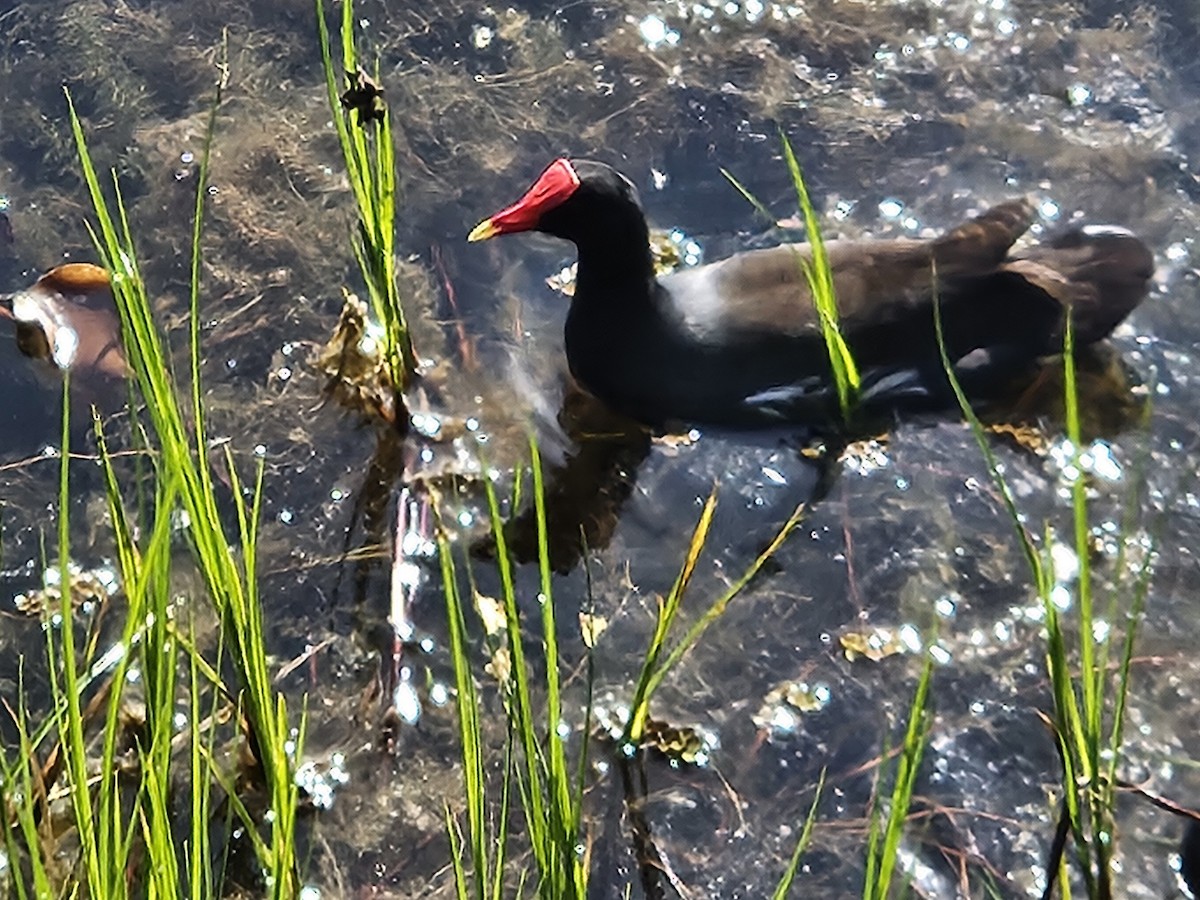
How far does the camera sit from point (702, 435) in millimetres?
3303

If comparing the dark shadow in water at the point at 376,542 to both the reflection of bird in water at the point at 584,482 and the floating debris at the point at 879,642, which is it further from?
the floating debris at the point at 879,642

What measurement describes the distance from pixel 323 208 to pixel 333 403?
0.66 metres

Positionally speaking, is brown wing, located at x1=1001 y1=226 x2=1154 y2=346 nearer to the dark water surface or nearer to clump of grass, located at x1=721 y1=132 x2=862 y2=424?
the dark water surface

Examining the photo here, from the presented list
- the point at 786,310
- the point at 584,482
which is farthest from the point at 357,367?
the point at 786,310

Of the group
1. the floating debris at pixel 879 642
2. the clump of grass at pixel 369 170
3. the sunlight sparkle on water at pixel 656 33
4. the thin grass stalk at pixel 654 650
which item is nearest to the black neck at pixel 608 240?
the clump of grass at pixel 369 170

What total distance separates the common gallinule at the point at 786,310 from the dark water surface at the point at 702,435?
0.43 feet

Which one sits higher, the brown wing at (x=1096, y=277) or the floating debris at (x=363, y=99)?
the floating debris at (x=363, y=99)

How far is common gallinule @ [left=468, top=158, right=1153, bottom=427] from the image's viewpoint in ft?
10.4

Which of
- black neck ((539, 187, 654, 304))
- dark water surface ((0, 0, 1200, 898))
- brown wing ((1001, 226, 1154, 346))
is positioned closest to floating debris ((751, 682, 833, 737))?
dark water surface ((0, 0, 1200, 898))

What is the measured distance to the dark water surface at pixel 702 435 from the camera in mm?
2691

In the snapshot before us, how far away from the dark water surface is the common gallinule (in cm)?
13

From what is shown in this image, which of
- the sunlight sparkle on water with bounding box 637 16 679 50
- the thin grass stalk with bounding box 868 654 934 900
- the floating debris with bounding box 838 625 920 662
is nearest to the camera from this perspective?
the thin grass stalk with bounding box 868 654 934 900

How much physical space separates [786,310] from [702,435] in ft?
1.12

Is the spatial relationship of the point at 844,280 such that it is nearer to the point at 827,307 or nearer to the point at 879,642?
the point at 827,307
